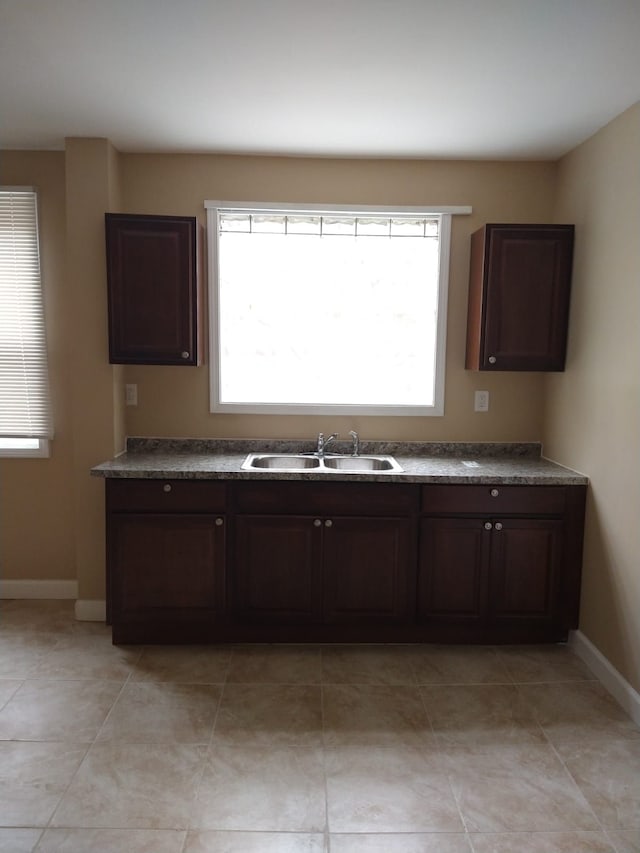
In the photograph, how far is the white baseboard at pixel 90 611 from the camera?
3135 millimetres

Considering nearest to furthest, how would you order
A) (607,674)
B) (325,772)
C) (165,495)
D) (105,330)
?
(325,772), (607,674), (165,495), (105,330)

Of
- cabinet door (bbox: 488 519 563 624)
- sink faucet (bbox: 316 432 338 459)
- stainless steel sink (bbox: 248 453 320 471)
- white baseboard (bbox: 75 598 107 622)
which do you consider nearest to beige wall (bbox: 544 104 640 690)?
cabinet door (bbox: 488 519 563 624)

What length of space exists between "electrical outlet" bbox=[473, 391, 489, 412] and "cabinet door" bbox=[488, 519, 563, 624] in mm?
750

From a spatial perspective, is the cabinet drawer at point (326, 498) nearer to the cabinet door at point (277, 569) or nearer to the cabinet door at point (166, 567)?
the cabinet door at point (277, 569)

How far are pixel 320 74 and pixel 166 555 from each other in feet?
7.35

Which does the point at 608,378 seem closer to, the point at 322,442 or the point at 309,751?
the point at 322,442

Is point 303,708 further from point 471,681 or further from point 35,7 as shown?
point 35,7

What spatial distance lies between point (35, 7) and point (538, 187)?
253 centimetres

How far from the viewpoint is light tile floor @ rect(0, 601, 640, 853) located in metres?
1.76

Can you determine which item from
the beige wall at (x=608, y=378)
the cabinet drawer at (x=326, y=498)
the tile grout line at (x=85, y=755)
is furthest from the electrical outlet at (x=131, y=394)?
the beige wall at (x=608, y=378)

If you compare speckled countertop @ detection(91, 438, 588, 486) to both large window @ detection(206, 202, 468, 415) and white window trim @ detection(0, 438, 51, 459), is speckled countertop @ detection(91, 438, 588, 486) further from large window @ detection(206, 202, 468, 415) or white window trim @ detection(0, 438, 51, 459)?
white window trim @ detection(0, 438, 51, 459)

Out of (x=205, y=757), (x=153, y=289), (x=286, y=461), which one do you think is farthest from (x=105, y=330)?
(x=205, y=757)

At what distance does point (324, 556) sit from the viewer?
110 inches

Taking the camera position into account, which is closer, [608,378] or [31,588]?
[608,378]
